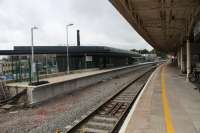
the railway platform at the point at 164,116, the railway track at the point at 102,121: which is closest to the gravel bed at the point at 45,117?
the railway track at the point at 102,121

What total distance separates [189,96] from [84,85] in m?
12.6

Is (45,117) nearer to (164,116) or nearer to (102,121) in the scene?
(102,121)

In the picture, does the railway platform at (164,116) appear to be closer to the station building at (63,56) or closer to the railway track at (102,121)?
the railway track at (102,121)

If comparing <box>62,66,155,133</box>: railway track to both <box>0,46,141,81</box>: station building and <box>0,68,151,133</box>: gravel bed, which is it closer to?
<box>0,68,151,133</box>: gravel bed

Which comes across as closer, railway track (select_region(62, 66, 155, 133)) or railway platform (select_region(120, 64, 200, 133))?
railway platform (select_region(120, 64, 200, 133))

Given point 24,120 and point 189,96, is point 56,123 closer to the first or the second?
point 24,120

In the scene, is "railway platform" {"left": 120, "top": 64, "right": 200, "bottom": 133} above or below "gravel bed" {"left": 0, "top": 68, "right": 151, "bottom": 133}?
above

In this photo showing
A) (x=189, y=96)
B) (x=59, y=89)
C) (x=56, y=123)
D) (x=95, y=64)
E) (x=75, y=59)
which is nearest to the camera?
(x=56, y=123)

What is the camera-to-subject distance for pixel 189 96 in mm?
14805

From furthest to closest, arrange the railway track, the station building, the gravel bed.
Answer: the station building < the gravel bed < the railway track

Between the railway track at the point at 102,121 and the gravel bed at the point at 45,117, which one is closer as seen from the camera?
the railway track at the point at 102,121

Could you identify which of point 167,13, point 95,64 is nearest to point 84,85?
point 167,13

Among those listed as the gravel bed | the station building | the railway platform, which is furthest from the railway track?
the station building

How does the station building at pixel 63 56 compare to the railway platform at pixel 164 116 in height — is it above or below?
above
